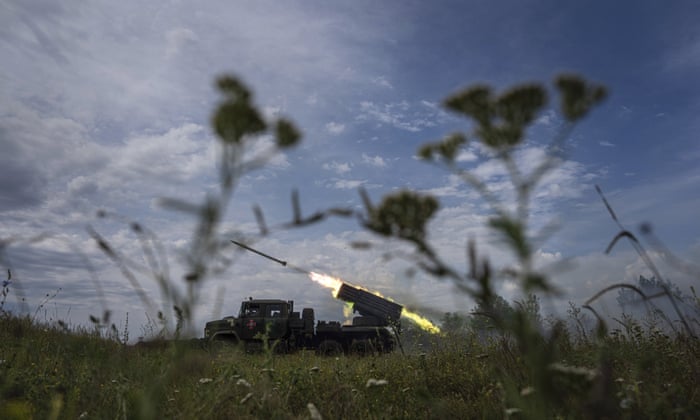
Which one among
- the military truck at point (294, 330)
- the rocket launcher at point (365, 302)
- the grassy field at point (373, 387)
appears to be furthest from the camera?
the rocket launcher at point (365, 302)

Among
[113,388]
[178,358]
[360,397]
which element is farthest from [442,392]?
[178,358]

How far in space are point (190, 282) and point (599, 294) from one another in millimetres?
2070

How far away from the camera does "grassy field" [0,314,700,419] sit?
297 centimetres

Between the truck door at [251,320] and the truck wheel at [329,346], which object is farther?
the truck wheel at [329,346]

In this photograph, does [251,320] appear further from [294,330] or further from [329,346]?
[329,346]

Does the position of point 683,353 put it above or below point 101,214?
below

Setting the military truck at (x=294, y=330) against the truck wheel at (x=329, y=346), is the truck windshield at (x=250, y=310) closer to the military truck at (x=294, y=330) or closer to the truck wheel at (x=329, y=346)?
the military truck at (x=294, y=330)

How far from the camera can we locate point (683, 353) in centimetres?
615

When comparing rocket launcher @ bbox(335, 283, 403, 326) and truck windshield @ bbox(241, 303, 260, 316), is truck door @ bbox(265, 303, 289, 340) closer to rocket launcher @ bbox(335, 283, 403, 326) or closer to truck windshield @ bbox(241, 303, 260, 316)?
truck windshield @ bbox(241, 303, 260, 316)

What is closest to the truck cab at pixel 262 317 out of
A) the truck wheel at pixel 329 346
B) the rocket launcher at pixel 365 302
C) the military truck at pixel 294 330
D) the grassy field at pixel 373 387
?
the military truck at pixel 294 330

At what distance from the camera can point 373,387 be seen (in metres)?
4.17

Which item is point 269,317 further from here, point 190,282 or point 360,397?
point 190,282

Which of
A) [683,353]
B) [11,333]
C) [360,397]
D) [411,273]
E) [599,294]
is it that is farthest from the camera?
[11,333]

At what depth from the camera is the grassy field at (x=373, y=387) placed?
9.73 ft
